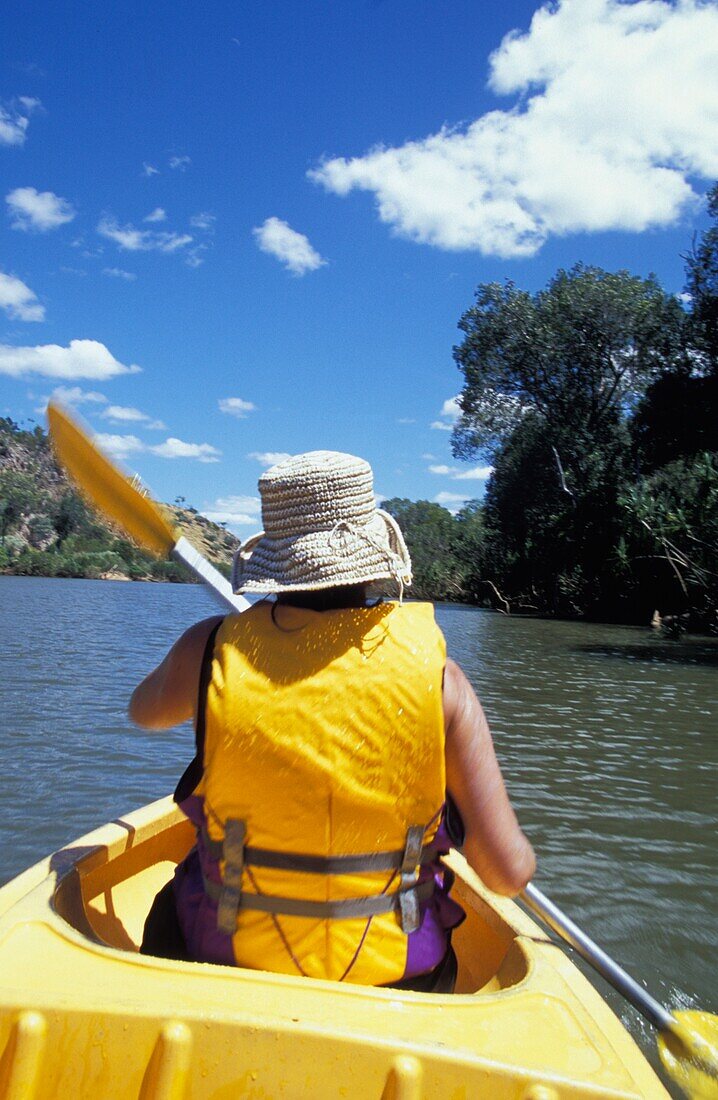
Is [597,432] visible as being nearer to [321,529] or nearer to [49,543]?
[321,529]

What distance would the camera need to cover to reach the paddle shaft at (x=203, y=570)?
2414mm

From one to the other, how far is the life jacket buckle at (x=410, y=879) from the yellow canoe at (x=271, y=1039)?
0.15 meters

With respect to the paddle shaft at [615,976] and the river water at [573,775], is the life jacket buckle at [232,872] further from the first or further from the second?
the river water at [573,775]

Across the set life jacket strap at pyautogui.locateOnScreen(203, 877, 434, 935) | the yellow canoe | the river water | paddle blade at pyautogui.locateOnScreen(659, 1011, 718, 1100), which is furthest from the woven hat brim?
the river water

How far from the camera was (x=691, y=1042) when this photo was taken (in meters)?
2.04

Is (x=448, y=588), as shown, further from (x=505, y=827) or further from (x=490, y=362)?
(x=505, y=827)

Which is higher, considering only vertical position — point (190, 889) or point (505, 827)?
point (505, 827)

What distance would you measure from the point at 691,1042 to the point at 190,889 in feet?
4.10

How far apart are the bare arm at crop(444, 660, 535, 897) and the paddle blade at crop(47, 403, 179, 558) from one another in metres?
1.25

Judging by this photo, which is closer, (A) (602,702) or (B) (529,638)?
(A) (602,702)

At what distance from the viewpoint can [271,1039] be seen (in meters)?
1.31

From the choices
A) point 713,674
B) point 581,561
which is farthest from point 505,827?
point 581,561

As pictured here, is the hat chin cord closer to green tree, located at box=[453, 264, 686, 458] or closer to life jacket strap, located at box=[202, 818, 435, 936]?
life jacket strap, located at box=[202, 818, 435, 936]

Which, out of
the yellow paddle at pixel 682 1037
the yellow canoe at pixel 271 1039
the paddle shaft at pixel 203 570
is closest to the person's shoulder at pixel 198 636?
the yellow canoe at pixel 271 1039
